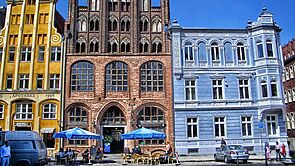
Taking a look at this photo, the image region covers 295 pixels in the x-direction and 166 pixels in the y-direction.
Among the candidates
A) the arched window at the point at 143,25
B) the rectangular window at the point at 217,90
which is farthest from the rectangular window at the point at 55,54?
the rectangular window at the point at 217,90

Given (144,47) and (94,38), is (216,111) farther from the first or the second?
(94,38)

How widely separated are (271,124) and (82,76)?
66.7ft

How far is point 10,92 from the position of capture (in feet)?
106

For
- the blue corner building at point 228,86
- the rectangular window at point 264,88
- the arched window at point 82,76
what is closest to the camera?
the blue corner building at point 228,86

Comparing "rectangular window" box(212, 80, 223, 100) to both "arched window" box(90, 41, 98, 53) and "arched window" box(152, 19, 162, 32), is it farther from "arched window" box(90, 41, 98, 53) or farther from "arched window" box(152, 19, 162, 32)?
"arched window" box(90, 41, 98, 53)

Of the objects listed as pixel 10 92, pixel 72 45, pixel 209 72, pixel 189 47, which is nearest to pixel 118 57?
pixel 72 45

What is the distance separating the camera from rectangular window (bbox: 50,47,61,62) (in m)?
33.2

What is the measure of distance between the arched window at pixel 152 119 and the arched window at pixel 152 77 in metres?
2.16

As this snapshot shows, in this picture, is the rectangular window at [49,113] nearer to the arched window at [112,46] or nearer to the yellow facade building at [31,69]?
the yellow facade building at [31,69]

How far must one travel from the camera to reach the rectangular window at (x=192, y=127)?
102 ft

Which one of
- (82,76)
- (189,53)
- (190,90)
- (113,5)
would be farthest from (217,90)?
(113,5)

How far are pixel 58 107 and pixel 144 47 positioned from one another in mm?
11115

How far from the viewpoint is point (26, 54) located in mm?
33562

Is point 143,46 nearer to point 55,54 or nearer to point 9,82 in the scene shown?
point 55,54
